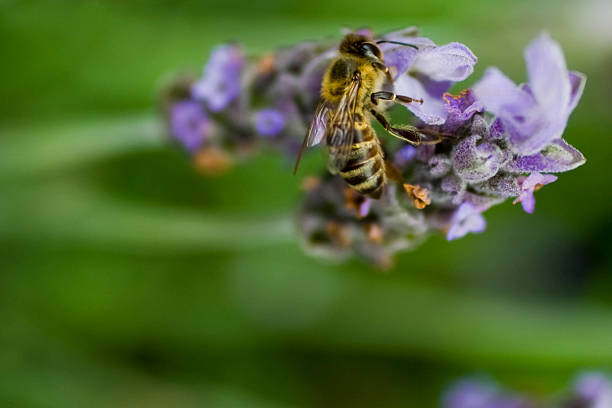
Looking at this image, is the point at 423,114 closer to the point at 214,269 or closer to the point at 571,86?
the point at 571,86

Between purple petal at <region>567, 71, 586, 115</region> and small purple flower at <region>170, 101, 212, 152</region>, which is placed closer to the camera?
purple petal at <region>567, 71, 586, 115</region>

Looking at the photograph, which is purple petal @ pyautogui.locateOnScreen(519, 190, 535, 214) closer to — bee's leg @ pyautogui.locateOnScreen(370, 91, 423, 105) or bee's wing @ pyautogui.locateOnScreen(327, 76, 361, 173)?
bee's leg @ pyautogui.locateOnScreen(370, 91, 423, 105)

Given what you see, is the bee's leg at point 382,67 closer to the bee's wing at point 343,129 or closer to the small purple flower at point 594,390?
the bee's wing at point 343,129

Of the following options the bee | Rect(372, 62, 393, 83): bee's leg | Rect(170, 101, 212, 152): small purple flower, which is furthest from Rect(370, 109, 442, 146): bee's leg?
Rect(170, 101, 212, 152): small purple flower

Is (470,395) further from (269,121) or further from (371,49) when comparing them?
(371,49)

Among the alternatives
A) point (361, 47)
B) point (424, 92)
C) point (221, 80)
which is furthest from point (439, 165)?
point (221, 80)

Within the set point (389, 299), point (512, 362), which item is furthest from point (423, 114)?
point (512, 362)
